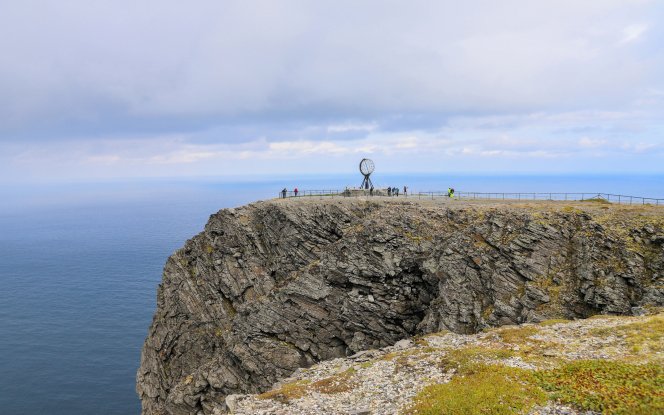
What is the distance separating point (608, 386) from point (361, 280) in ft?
101

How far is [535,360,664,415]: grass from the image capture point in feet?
72.9

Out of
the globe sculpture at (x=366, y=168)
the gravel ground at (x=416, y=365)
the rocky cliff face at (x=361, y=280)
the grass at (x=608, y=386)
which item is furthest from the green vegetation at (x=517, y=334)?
the globe sculpture at (x=366, y=168)

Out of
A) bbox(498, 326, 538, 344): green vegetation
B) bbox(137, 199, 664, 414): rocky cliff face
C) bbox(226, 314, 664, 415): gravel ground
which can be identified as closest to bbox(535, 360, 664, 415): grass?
bbox(226, 314, 664, 415): gravel ground

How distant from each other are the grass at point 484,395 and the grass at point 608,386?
51.2 inches

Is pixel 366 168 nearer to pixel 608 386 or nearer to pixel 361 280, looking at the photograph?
pixel 361 280

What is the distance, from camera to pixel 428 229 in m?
53.9

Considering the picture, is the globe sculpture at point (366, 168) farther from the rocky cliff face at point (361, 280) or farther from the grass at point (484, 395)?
the grass at point (484, 395)

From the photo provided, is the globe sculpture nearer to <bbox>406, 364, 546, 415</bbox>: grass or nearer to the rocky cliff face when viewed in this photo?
the rocky cliff face

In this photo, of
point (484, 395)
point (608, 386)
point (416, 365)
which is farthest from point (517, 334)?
point (484, 395)

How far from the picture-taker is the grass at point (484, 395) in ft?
78.0

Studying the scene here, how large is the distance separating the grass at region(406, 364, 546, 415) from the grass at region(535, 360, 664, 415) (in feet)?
4.27

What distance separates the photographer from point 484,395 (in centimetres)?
2489

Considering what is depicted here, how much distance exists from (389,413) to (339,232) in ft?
118

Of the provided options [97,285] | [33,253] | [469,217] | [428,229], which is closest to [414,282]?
[428,229]
